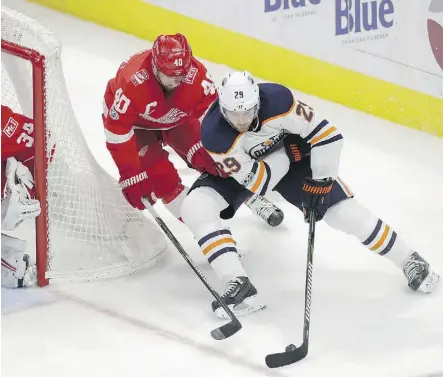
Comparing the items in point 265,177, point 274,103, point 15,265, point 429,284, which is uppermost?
point 274,103

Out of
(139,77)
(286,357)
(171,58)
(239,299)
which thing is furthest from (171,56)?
(286,357)

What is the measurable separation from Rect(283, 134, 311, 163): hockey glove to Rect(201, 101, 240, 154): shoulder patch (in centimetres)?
25

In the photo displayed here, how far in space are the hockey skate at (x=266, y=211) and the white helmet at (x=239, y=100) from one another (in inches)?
35.8

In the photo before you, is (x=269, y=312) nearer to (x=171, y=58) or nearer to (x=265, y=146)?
(x=265, y=146)

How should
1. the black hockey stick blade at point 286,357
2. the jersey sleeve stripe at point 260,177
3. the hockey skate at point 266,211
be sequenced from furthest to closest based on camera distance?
1. the hockey skate at point 266,211
2. the jersey sleeve stripe at point 260,177
3. the black hockey stick blade at point 286,357

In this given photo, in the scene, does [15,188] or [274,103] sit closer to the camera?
[274,103]

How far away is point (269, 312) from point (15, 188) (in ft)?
3.27

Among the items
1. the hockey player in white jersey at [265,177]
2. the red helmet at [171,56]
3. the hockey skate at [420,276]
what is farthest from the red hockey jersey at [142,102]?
the hockey skate at [420,276]

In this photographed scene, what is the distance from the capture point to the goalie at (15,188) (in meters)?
3.90

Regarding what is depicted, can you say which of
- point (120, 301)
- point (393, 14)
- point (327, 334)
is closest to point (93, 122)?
point (393, 14)

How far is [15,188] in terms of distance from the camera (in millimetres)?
3900

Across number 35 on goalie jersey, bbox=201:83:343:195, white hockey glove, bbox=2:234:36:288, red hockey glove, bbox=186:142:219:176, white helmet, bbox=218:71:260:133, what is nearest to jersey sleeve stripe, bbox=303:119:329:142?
number 35 on goalie jersey, bbox=201:83:343:195

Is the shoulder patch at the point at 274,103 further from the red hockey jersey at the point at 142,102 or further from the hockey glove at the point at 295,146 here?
the red hockey jersey at the point at 142,102

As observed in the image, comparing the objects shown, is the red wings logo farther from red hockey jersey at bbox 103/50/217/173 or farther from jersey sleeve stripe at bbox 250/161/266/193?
jersey sleeve stripe at bbox 250/161/266/193
